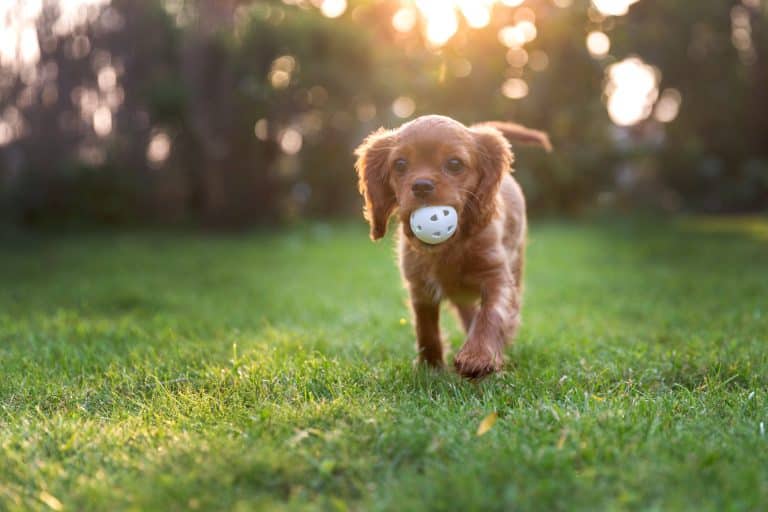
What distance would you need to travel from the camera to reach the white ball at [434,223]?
2.87m

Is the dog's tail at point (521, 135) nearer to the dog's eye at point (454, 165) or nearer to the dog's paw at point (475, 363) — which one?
the dog's eye at point (454, 165)

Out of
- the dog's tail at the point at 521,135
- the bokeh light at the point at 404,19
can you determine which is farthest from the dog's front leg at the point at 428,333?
the bokeh light at the point at 404,19

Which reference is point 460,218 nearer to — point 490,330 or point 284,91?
point 490,330

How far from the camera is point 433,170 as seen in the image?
299 cm

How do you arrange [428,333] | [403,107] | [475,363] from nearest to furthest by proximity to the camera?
1. [475,363]
2. [428,333]
3. [403,107]

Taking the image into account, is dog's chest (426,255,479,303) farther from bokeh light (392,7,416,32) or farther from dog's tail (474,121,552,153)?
bokeh light (392,7,416,32)

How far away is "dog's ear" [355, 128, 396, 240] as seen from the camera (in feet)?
10.8

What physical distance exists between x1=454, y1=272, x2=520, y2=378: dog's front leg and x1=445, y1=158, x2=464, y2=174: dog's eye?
49 cm

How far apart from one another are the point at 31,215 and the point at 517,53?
8.44 metres

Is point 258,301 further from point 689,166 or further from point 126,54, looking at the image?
point 689,166

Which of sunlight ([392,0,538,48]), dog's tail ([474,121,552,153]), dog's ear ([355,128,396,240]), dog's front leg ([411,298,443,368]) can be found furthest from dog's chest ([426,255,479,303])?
sunlight ([392,0,538,48])

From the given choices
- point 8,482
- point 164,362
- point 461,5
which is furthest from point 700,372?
point 461,5

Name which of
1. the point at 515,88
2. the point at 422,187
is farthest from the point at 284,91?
the point at 422,187

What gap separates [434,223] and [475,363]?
0.54 meters
